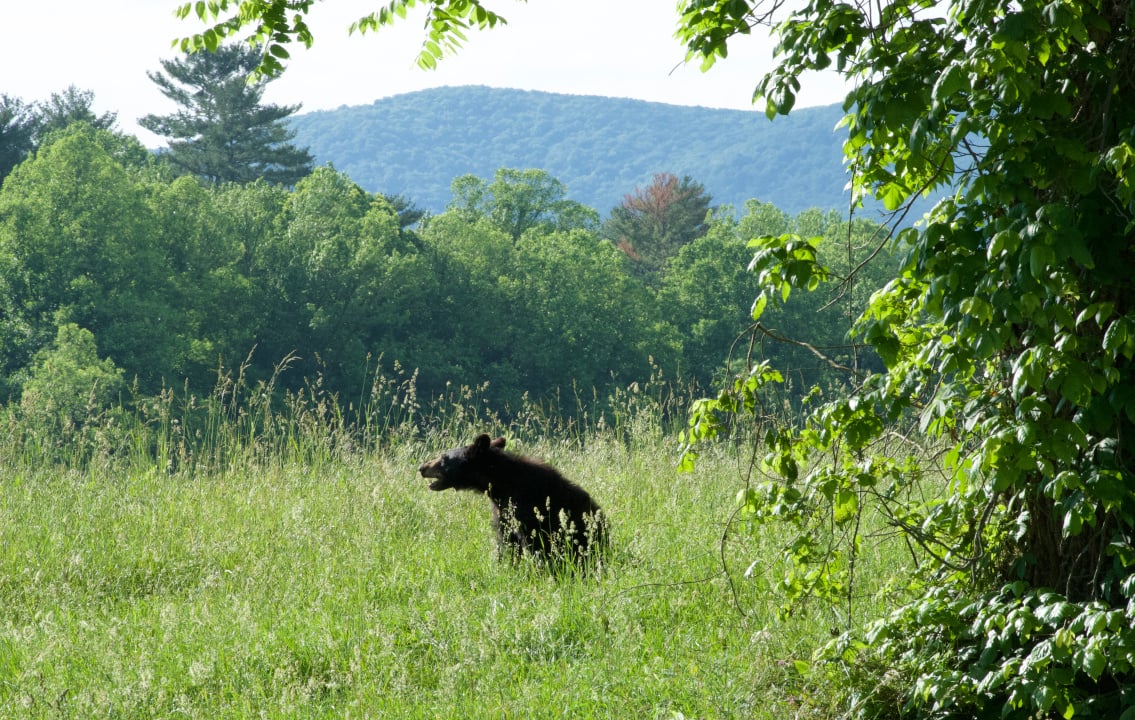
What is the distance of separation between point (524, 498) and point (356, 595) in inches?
53.7

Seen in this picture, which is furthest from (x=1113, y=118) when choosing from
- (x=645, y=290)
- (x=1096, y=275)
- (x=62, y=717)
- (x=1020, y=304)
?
(x=645, y=290)

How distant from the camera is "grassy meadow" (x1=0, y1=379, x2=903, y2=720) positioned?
14.0ft

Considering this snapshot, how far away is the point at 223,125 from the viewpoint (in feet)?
206

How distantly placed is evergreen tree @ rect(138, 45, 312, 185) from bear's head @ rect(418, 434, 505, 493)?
194 feet

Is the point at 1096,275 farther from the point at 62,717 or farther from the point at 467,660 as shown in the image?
the point at 62,717

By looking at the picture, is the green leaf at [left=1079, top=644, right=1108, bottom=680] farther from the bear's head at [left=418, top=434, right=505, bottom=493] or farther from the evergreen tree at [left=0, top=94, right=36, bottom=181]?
the evergreen tree at [left=0, top=94, right=36, bottom=181]

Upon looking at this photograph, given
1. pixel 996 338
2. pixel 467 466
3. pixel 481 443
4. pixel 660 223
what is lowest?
pixel 467 466

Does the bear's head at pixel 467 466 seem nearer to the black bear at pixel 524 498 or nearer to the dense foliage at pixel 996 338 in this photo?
the black bear at pixel 524 498

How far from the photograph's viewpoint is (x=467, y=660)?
175 inches

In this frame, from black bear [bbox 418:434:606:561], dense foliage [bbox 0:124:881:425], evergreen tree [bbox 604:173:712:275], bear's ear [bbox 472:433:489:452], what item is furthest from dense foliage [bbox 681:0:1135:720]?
evergreen tree [bbox 604:173:712:275]

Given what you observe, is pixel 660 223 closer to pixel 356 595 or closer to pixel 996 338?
pixel 356 595

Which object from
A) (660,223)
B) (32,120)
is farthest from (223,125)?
(660,223)

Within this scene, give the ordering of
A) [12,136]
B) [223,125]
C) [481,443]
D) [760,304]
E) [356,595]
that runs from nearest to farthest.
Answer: [760,304]
[356,595]
[481,443]
[12,136]
[223,125]

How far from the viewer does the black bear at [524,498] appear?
6219mm
